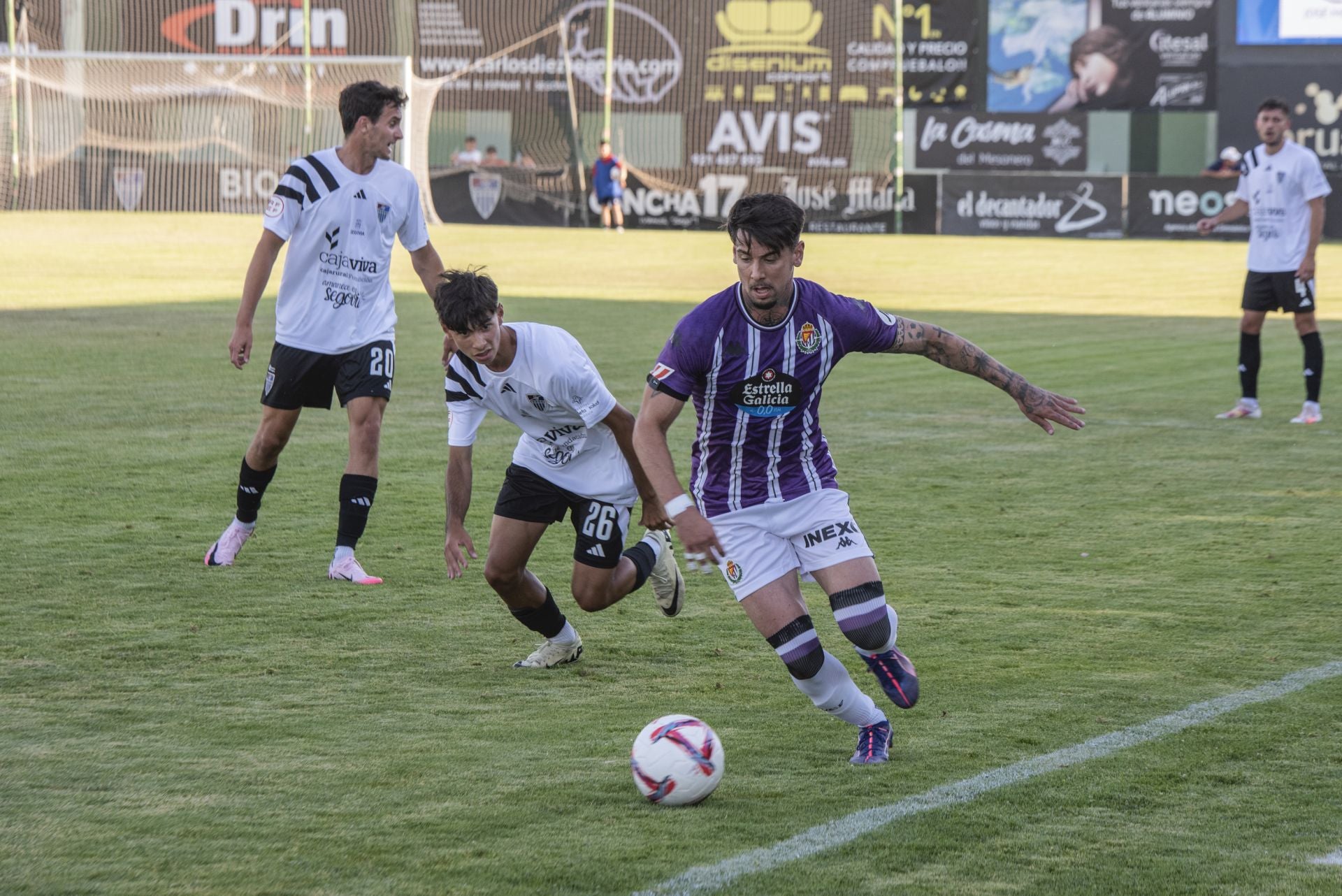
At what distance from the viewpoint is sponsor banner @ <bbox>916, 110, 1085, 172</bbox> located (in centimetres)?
3872

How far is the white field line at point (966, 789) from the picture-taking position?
4.12m

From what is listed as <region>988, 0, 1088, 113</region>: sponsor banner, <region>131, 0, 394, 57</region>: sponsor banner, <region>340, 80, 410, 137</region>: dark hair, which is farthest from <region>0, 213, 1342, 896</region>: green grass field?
<region>131, 0, 394, 57</region>: sponsor banner

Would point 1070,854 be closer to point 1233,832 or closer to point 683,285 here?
point 1233,832

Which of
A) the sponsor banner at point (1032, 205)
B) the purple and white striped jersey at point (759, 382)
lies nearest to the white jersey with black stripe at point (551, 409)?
the purple and white striped jersey at point (759, 382)

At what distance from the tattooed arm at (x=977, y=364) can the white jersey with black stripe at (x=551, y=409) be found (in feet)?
4.09

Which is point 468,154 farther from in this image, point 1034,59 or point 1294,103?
point 1294,103

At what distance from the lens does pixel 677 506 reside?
186 inches

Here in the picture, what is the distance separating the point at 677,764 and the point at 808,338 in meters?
1.32

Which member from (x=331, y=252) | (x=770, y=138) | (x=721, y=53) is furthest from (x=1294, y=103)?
(x=331, y=252)

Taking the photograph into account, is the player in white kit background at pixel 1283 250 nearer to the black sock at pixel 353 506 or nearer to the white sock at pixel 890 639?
the black sock at pixel 353 506

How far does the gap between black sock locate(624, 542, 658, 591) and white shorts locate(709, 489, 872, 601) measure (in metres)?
1.26

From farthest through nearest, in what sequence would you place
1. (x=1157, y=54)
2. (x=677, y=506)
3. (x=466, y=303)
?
(x=1157, y=54)
(x=466, y=303)
(x=677, y=506)

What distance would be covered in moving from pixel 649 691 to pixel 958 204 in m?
31.6

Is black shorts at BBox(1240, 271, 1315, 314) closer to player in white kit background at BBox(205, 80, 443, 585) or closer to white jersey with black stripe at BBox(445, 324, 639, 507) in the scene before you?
player in white kit background at BBox(205, 80, 443, 585)
